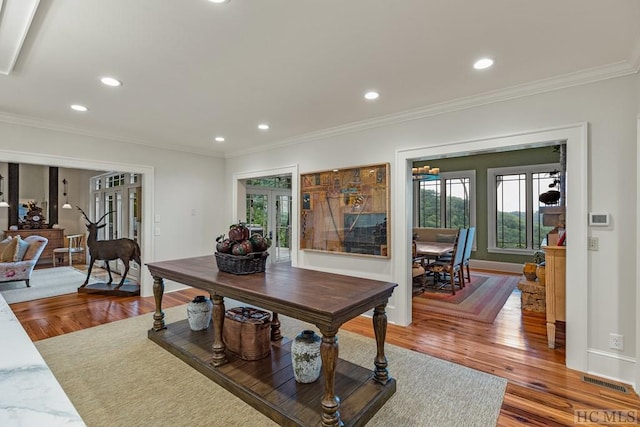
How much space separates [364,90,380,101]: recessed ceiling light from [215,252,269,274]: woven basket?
184cm

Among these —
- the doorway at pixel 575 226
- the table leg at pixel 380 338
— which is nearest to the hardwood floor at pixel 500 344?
the doorway at pixel 575 226

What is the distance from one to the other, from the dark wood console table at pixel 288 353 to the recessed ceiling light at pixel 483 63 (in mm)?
1843

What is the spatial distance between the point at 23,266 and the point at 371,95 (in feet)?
21.0

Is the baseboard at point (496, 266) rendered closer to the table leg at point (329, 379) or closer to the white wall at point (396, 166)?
the white wall at point (396, 166)

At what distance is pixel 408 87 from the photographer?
2891 mm

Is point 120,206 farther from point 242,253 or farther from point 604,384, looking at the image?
point 604,384

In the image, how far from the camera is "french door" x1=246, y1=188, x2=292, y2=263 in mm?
6633

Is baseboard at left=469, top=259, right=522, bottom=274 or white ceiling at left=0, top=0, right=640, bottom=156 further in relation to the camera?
baseboard at left=469, top=259, right=522, bottom=274

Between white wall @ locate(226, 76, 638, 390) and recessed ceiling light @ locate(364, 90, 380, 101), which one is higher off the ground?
recessed ceiling light @ locate(364, 90, 380, 101)

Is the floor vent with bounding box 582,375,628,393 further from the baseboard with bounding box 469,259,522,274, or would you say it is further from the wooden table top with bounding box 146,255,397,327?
the baseboard with bounding box 469,259,522,274

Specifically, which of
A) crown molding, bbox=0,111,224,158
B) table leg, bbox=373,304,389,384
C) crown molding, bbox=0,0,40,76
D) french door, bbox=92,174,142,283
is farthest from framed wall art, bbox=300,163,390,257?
crown molding, bbox=0,0,40,76

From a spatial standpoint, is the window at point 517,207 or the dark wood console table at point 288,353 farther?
the window at point 517,207

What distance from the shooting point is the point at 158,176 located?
5.05 meters

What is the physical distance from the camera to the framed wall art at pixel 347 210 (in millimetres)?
3846
